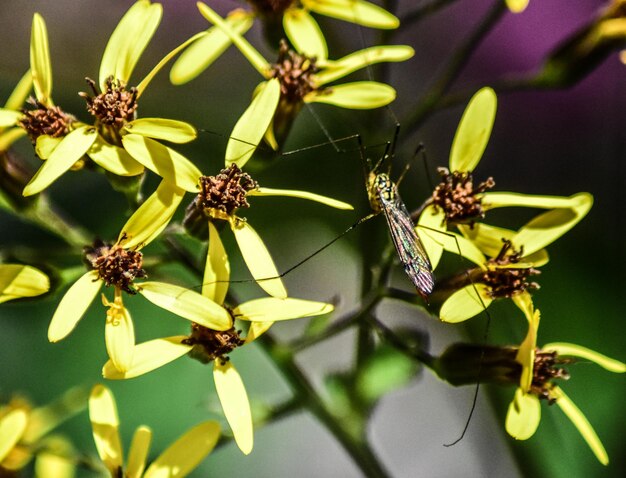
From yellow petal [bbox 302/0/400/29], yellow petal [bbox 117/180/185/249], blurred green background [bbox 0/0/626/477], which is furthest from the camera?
blurred green background [bbox 0/0/626/477]

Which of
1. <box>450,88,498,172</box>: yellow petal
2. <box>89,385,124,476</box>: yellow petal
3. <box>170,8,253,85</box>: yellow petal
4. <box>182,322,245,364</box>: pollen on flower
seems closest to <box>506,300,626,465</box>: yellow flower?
<box>450,88,498,172</box>: yellow petal

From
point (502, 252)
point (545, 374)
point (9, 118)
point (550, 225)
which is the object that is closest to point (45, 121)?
point (9, 118)

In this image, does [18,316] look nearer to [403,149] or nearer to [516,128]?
[403,149]

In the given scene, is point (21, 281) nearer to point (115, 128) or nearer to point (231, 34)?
point (115, 128)

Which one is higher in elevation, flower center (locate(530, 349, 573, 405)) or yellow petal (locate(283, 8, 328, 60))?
yellow petal (locate(283, 8, 328, 60))

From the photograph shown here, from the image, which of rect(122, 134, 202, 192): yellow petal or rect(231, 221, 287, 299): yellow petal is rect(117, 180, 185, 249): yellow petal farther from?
rect(231, 221, 287, 299): yellow petal

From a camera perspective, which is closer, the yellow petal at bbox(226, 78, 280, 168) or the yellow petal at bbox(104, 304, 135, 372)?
the yellow petal at bbox(104, 304, 135, 372)

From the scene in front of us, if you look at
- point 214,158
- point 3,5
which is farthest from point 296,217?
point 3,5
